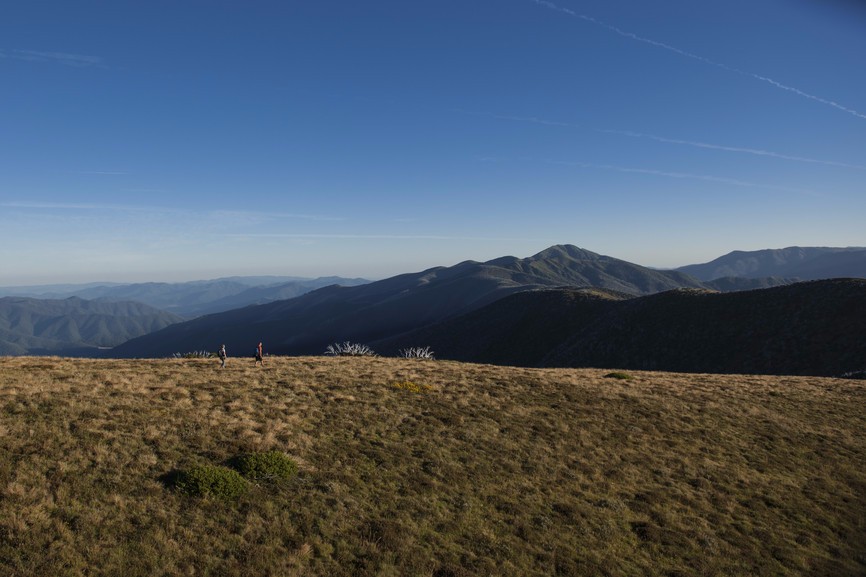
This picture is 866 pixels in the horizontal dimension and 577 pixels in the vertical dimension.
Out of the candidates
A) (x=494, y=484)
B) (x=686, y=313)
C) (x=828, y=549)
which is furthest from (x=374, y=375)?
(x=686, y=313)

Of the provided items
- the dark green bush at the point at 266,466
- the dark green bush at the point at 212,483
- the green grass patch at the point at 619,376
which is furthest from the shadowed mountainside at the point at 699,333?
the dark green bush at the point at 212,483

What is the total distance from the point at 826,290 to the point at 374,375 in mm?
102408

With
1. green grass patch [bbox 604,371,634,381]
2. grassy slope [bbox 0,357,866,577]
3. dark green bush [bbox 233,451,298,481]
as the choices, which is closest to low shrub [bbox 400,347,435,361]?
green grass patch [bbox 604,371,634,381]

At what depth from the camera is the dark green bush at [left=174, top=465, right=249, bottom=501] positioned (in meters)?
13.2

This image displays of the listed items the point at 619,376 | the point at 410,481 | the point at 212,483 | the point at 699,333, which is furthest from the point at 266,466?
the point at 699,333

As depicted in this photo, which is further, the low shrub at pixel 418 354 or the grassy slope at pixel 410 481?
the low shrub at pixel 418 354

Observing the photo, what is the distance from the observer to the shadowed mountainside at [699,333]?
73.1 metres

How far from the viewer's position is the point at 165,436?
16.2m

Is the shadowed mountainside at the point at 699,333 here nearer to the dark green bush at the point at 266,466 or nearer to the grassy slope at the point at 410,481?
the grassy slope at the point at 410,481

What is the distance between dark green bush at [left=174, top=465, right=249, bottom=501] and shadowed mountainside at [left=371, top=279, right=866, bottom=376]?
82680 millimetres

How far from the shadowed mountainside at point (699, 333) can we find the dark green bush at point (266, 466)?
80882mm

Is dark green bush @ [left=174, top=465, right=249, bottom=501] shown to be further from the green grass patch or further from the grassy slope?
the green grass patch

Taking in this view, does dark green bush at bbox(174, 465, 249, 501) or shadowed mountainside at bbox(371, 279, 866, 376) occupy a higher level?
dark green bush at bbox(174, 465, 249, 501)

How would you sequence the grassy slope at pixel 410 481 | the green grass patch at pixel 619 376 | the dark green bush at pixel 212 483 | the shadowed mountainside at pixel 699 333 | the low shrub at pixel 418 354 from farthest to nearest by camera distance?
the shadowed mountainside at pixel 699 333, the low shrub at pixel 418 354, the green grass patch at pixel 619 376, the dark green bush at pixel 212 483, the grassy slope at pixel 410 481
